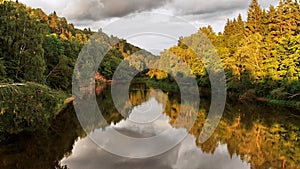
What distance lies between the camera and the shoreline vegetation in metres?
13.5

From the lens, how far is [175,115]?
26.0m

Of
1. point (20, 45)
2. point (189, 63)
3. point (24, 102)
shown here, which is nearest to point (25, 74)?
point (20, 45)

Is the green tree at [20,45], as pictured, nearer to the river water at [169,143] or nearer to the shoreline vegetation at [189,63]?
the shoreline vegetation at [189,63]

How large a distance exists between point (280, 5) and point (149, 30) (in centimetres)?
2293

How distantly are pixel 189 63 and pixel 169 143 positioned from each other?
32368 millimetres

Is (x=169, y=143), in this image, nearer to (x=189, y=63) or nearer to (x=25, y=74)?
(x=25, y=74)

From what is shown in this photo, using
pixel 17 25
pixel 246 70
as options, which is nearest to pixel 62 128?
pixel 17 25

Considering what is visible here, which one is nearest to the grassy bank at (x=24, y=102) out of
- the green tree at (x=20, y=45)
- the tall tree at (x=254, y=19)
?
the green tree at (x=20, y=45)

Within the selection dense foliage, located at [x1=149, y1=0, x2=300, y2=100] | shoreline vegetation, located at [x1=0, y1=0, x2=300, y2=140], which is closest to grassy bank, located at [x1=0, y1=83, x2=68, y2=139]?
shoreline vegetation, located at [x1=0, y1=0, x2=300, y2=140]

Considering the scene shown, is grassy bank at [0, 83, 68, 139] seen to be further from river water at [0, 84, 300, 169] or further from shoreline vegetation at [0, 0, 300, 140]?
river water at [0, 84, 300, 169]

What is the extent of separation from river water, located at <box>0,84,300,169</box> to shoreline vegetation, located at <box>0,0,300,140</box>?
140 centimetres

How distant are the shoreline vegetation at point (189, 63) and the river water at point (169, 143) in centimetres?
140

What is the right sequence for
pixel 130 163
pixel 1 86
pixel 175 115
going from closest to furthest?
pixel 1 86
pixel 130 163
pixel 175 115

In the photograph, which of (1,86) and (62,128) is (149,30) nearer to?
(62,128)
